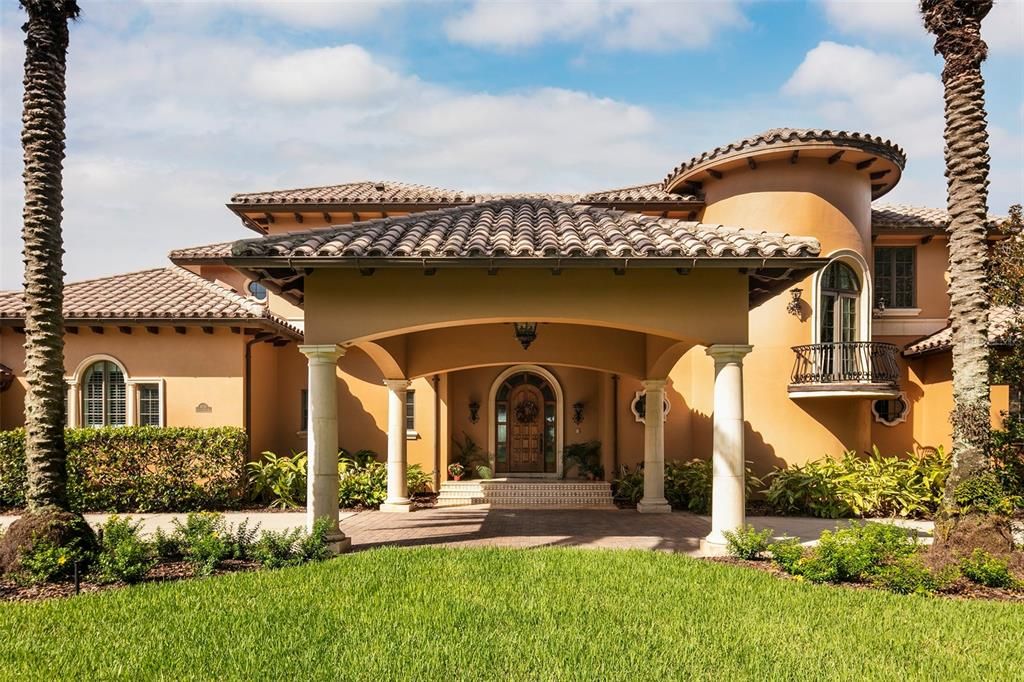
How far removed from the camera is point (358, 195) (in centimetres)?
1794

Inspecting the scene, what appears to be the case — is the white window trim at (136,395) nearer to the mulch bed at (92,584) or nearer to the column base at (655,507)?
the mulch bed at (92,584)

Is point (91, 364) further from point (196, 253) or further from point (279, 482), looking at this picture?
point (279, 482)

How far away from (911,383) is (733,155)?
7.71 m

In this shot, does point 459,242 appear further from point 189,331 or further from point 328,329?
point 189,331

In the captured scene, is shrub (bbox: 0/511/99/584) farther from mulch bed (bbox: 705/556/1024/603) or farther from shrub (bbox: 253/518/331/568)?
mulch bed (bbox: 705/556/1024/603)

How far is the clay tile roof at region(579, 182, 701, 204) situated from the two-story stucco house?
0.11 meters

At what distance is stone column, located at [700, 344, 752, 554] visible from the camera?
9.40 metres

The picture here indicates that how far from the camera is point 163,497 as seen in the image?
14.4 metres

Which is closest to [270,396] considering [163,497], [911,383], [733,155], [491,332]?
[163,497]

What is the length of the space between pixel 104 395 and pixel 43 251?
7940 millimetres

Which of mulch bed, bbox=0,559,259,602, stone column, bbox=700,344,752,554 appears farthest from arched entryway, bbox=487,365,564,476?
mulch bed, bbox=0,559,259,602

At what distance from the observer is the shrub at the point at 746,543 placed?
8.96 m

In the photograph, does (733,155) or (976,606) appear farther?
(733,155)

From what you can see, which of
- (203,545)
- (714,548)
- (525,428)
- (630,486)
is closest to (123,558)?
(203,545)
